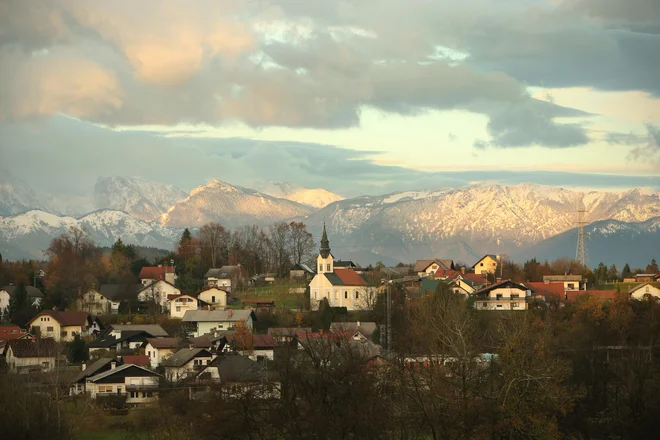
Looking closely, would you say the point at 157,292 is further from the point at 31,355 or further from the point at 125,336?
the point at 31,355

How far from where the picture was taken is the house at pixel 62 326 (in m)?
61.3

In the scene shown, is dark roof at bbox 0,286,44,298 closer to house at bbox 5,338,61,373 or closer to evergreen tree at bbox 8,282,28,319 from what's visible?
evergreen tree at bbox 8,282,28,319

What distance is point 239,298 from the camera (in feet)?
239

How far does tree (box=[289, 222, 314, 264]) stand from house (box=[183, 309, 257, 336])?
30.3 metres

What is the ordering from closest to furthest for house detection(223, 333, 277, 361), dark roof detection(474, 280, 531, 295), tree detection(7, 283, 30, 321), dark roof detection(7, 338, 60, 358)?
house detection(223, 333, 277, 361) < dark roof detection(7, 338, 60, 358) < dark roof detection(474, 280, 531, 295) < tree detection(7, 283, 30, 321)

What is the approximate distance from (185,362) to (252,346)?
158 inches

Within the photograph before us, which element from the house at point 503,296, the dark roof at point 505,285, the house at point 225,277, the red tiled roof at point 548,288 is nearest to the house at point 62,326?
the house at point 225,277

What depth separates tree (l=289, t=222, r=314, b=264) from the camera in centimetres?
9469

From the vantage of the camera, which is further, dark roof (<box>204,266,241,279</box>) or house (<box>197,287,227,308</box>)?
dark roof (<box>204,266,241,279</box>)

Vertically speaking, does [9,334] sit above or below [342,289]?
below

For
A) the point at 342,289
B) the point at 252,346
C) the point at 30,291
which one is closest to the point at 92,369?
the point at 252,346

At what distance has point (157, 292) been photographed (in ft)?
234

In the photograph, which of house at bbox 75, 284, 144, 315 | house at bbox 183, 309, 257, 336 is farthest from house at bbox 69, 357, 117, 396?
house at bbox 75, 284, 144, 315

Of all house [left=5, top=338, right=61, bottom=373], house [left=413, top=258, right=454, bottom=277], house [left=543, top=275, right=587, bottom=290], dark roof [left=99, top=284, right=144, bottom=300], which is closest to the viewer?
house [left=5, top=338, right=61, bottom=373]
